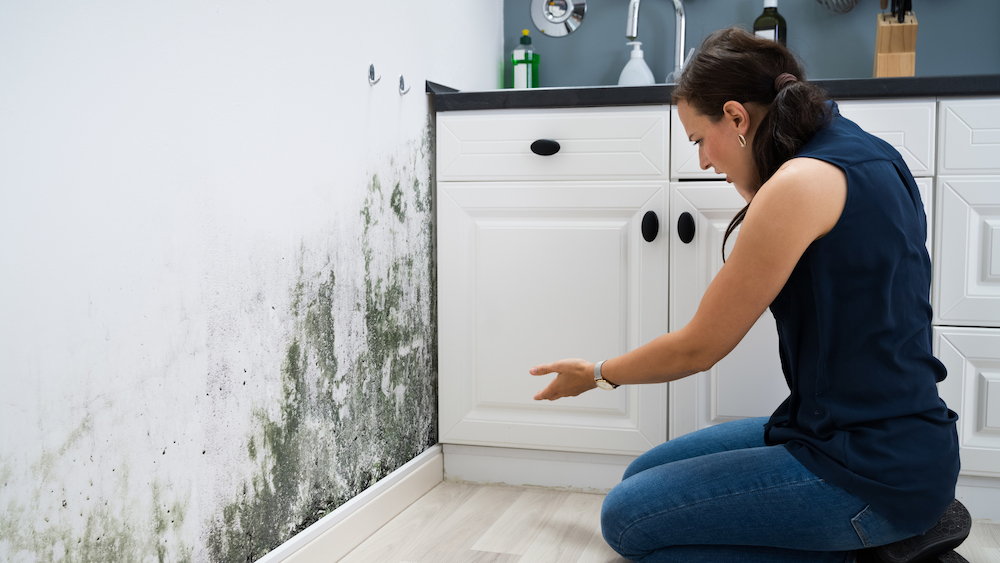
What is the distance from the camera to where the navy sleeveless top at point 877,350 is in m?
0.94

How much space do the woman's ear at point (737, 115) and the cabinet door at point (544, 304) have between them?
1.77 ft

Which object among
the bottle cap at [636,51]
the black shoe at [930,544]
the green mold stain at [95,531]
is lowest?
the black shoe at [930,544]

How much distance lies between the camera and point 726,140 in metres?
1.10

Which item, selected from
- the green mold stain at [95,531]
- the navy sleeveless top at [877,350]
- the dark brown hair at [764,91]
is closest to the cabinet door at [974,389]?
the navy sleeveless top at [877,350]

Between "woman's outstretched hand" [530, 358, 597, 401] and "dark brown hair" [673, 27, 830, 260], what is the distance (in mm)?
334

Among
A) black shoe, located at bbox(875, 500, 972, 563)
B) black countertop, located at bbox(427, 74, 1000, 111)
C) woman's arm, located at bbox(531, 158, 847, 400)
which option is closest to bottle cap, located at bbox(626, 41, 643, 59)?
black countertop, located at bbox(427, 74, 1000, 111)

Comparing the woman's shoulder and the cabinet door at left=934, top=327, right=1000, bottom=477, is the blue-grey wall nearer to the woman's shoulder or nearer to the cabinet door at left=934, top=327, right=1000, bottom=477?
the cabinet door at left=934, top=327, right=1000, bottom=477

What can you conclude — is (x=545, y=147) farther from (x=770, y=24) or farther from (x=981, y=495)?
(x=981, y=495)

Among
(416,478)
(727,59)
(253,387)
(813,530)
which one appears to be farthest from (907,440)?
(416,478)

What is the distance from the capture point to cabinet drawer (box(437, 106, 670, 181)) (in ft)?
5.28

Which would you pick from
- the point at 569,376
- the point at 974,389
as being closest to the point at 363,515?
the point at 569,376

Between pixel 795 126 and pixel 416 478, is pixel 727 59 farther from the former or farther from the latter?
pixel 416 478

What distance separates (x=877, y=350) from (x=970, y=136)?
0.77 m

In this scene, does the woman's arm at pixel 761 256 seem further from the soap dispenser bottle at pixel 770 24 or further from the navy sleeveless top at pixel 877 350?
the soap dispenser bottle at pixel 770 24
